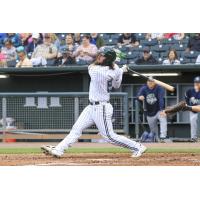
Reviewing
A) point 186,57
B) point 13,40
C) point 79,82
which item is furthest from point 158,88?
point 13,40

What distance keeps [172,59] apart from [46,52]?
12.1 feet

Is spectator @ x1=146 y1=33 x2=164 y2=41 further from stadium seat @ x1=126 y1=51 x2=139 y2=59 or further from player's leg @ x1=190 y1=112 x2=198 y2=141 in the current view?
player's leg @ x1=190 y1=112 x2=198 y2=141

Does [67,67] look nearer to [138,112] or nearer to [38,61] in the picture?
[38,61]

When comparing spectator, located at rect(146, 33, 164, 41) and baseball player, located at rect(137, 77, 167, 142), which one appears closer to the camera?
baseball player, located at rect(137, 77, 167, 142)

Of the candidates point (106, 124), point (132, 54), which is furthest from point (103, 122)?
point (132, 54)

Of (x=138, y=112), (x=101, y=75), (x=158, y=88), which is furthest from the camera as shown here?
(x=138, y=112)

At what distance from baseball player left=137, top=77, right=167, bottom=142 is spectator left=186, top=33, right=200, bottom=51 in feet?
8.72

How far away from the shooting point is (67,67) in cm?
1852

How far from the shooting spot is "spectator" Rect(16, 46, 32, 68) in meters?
18.8

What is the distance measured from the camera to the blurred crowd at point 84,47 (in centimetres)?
1862

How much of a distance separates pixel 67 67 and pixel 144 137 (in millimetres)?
3421

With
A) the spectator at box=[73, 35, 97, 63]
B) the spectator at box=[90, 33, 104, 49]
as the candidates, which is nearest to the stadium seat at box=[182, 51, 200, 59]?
the spectator at box=[90, 33, 104, 49]

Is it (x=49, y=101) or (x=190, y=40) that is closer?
(x=49, y=101)

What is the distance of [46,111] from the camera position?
655 inches
